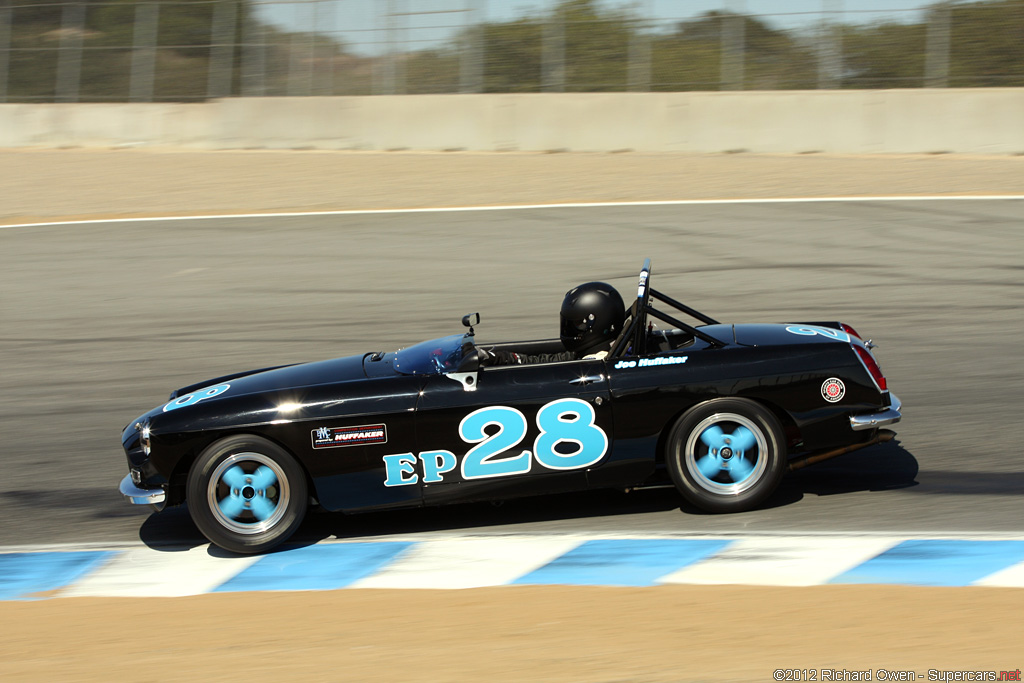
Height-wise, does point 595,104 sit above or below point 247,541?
above

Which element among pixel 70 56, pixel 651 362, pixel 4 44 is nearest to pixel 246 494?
pixel 651 362

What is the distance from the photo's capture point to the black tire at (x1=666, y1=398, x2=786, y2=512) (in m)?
5.52

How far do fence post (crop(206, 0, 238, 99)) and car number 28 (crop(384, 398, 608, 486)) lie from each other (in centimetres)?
1956

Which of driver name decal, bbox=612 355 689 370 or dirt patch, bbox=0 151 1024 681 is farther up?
driver name decal, bbox=612 355 689 370

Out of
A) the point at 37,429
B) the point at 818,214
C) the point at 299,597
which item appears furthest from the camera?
the point at 818,214

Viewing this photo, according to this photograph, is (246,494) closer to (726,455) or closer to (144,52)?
(726,455)

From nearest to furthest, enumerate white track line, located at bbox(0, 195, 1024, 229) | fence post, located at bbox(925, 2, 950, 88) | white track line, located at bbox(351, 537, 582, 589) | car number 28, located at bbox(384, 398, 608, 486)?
white track line, located at bbox(351, 537, 582, 589), car number 28, located at bbox(384, 398, 608, 486), white track line, located at bbox(0, 195, 1024, 229), fence post, located at bbox(925, 2, 950, 88)

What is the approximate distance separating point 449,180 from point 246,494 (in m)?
12.9

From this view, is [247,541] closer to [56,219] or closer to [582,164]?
[56,219]

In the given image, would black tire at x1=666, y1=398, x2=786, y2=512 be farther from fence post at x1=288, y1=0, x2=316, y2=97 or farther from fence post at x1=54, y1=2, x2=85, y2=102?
fence post at x1=54, y1=2, x2=85, y2=102

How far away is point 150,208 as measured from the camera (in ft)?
55.8

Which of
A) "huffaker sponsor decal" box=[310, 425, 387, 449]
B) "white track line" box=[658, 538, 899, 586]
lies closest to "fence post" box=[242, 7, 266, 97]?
"huffaker sponsor decal" box=[310, 425, 387, 449]

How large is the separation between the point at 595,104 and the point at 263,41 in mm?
8093

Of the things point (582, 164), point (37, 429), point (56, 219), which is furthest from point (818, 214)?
point (56, 219)
